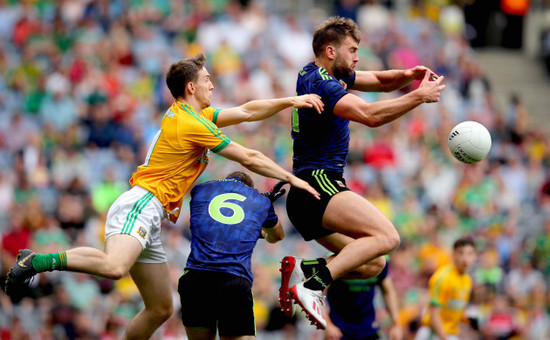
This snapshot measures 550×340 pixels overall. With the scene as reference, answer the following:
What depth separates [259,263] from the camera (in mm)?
13992

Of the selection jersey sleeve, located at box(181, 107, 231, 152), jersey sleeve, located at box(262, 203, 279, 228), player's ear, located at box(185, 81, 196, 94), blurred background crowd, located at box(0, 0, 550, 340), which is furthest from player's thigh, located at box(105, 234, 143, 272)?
blurred background crowd, located at box(0, 0, 550, 340)

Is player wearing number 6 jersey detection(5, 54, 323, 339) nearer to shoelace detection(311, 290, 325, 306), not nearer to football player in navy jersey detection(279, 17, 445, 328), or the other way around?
football player in navy jersey detection(279, 17, 445, 328)

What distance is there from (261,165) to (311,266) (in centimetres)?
109

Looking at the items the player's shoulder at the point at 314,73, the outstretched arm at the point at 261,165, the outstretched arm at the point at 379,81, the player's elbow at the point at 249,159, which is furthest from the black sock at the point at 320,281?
the outstretched arm at the point at 379,81

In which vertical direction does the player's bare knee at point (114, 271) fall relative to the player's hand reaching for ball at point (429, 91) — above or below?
below

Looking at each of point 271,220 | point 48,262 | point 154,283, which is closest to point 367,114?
point 271,220

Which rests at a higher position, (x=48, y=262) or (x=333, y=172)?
(x=333, y=172)

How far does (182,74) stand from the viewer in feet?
25.9

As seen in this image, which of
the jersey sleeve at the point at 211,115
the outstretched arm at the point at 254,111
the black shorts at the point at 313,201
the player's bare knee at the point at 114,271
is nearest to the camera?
the player's bare knee at the point at 114,271

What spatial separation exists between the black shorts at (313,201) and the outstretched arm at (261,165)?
0.16 metres

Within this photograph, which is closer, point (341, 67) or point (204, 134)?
point (204, 134)

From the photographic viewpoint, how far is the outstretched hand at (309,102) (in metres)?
7.62

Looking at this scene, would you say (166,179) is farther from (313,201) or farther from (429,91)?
(429,91)

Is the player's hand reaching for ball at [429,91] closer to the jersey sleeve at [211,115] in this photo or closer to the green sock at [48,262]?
the jersey sleeve at [211,115]
